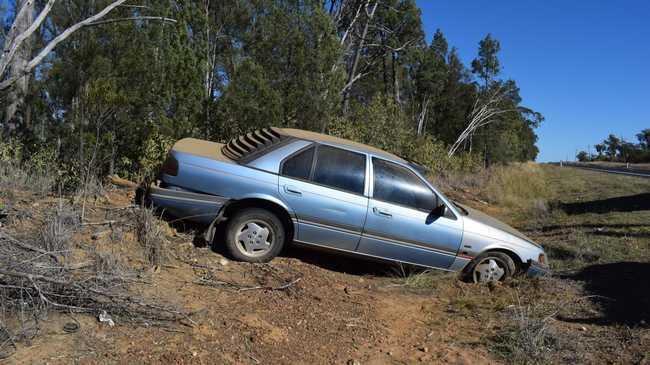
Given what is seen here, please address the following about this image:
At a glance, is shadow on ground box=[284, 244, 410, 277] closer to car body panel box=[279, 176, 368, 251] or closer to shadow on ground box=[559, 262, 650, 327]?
car body panel box=[279, 176, 368, 251]

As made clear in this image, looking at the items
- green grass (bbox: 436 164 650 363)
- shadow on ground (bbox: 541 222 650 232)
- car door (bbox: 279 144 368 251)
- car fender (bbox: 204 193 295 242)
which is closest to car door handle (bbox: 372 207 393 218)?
car door (bbox: 279 144 368 251)

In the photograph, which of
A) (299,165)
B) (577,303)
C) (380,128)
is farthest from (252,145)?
(380,128)

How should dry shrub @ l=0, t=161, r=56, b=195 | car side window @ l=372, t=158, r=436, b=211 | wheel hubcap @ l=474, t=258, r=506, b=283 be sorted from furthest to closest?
wheel hubcap @ l=474, t=258, r=506, b=283, dry shrub @ l=0, t=161, r=56, b=195, car side window @ l=372, t=158, r=436, b=211

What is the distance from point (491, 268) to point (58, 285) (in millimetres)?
4729

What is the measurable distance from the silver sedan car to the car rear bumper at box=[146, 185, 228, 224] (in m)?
0.01

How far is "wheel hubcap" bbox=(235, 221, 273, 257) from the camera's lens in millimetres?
5641

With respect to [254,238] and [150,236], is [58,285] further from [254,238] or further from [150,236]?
[254,238]

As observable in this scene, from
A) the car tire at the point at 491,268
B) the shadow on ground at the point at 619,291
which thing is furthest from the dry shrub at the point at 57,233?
the shadow on ground at the point at 619,291

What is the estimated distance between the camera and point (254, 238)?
18.6 feet

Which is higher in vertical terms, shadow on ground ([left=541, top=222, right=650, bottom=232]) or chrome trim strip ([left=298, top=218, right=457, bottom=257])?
shadow on ground ([left=541, top=222, right=650, bottom=232])

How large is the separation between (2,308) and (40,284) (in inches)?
11.5

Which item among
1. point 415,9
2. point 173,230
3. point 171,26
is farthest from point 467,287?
point 415,9

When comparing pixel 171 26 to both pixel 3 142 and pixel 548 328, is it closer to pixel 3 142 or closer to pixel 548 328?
pixel 3 142

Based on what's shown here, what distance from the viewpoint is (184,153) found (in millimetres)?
5633
